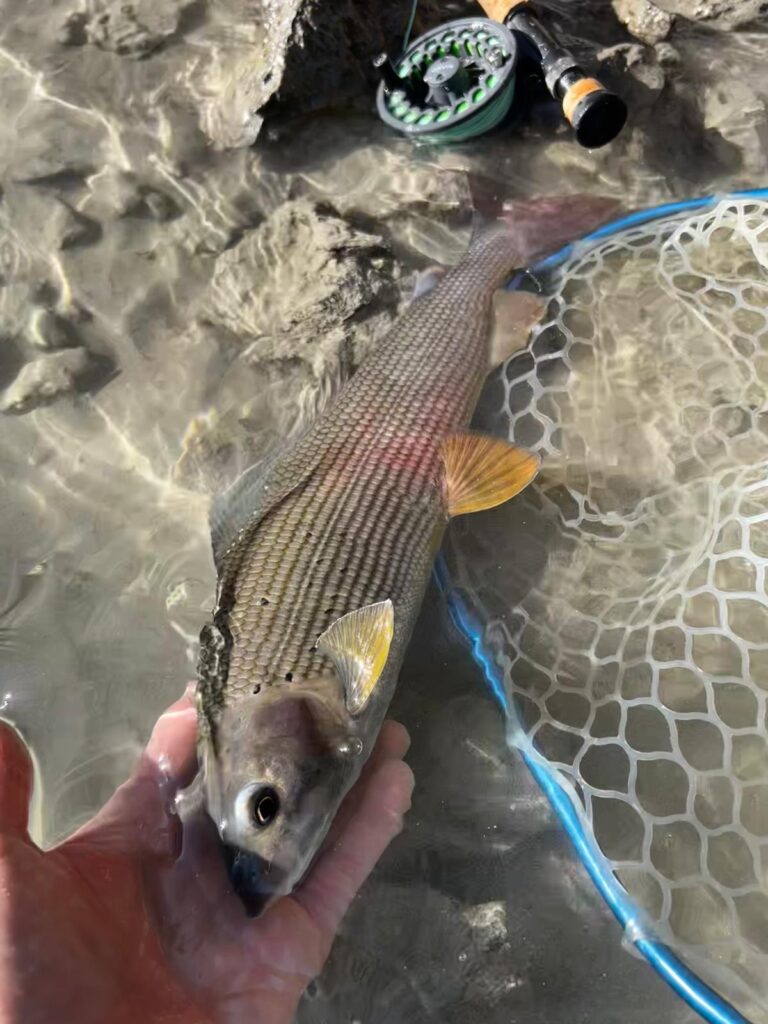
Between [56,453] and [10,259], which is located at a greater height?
[10,259]

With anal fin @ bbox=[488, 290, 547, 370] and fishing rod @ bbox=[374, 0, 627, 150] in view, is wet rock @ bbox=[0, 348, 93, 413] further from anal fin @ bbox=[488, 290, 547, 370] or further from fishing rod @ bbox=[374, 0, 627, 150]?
fishing rod @ bbox=[374, 0, 627, 150]

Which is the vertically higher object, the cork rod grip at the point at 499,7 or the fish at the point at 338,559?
the cork rod grip at the point at 499,7

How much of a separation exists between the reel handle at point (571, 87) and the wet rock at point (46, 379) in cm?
289

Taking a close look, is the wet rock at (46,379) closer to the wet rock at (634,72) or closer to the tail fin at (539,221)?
the tail fin at (539,221)

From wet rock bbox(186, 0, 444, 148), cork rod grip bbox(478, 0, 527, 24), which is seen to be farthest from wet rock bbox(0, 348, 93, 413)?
cork rod grip bbox(478, 0, 527, 24)

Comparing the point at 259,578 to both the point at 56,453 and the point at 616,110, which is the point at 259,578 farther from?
the point at 616,110

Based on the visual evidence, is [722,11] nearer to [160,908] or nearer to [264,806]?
Answer: [264,806]

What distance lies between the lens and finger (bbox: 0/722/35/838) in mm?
2102

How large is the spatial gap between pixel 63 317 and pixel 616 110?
10.5 ft

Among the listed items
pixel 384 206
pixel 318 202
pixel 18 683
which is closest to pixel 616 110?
pixel 384 206

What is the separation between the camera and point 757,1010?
101 inches

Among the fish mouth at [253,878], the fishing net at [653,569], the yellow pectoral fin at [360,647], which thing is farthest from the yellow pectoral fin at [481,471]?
the fish mouth at [253,878]

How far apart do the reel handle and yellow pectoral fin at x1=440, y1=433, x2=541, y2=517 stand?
2.00 m

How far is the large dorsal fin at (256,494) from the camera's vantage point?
128 inches
